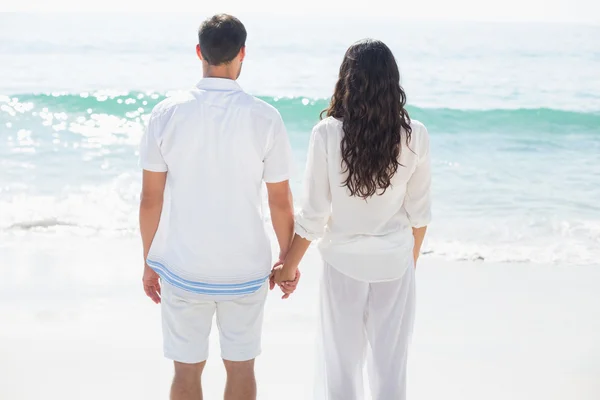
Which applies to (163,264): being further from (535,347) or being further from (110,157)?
(110,157)

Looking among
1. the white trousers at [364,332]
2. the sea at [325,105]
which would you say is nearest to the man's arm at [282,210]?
the white trousers at [364,332]

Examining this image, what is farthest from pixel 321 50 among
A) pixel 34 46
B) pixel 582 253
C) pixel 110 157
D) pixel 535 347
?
pixel 535 347

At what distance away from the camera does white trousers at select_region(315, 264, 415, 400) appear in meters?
2.60

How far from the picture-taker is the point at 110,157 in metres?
10.2

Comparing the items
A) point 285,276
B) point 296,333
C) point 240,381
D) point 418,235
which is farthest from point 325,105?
point 240,381

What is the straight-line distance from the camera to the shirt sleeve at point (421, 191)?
8.23 feet

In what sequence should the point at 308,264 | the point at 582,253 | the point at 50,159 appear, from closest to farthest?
the point at 308,264, the point at 582,253, the point at 50,159

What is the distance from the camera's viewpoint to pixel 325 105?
15.2m

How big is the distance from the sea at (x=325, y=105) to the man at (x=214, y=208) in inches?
89.2

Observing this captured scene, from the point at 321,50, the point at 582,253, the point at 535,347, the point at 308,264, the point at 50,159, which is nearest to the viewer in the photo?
the point at 535,347

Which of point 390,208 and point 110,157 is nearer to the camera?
point 390,208

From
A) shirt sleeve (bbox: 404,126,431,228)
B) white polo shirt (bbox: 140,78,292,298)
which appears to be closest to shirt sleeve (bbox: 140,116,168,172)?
white polo shirt (bbox: 140,78,292,298)

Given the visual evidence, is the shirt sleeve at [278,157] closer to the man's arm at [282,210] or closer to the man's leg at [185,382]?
the man's arm at [282,210]

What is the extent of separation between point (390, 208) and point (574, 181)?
A: 734 cm
